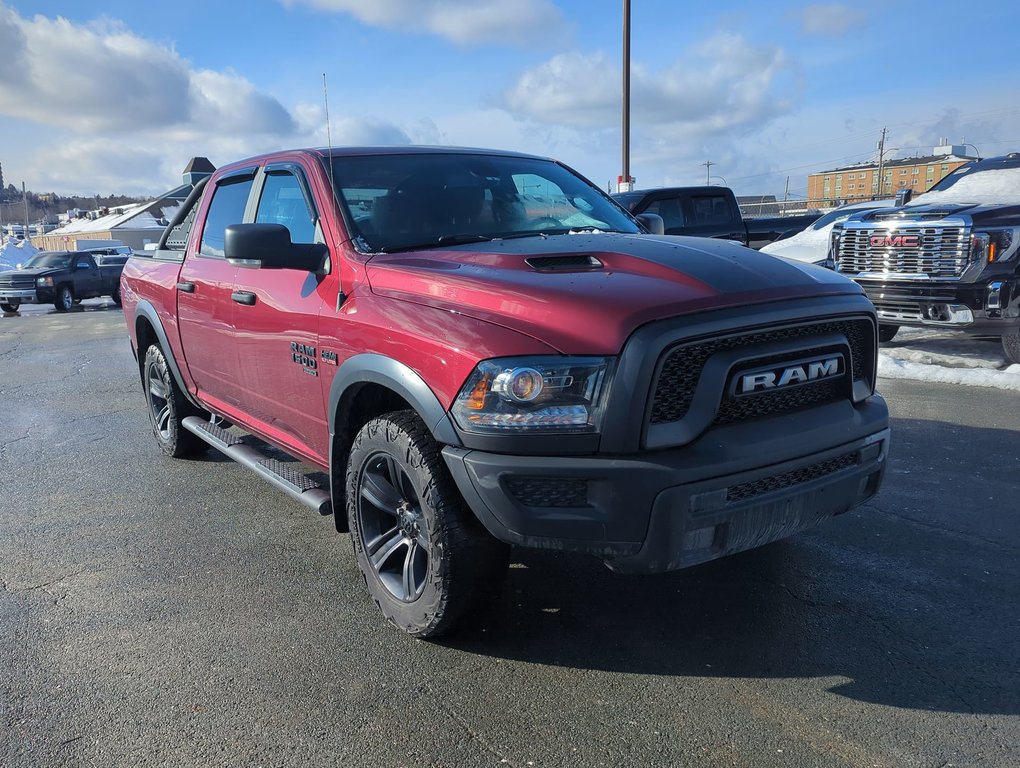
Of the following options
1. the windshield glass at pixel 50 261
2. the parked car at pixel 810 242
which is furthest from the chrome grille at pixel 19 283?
the parked car at pixel 810 242

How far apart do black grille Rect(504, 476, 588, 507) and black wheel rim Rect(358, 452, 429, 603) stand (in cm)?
48

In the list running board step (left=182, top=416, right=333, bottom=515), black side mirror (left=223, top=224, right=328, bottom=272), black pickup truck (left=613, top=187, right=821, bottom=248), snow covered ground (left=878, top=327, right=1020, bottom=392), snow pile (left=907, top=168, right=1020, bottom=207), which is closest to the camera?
black side mirror (left=223, top=224, right=328, bottom=272)

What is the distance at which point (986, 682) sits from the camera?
268 centimetres

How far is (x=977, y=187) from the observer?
930 cm

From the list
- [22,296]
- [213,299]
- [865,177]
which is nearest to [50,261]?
[22,296]

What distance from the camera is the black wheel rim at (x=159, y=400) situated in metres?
5.55

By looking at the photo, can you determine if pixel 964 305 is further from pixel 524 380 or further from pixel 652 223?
pixel 524 380

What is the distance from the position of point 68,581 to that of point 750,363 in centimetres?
314

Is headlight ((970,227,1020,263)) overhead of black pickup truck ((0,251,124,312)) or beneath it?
overhead

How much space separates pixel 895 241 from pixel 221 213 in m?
6.45

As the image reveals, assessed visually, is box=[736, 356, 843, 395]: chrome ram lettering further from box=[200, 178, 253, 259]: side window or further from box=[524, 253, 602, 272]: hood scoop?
box=[200, 178, 253, 259]: side window

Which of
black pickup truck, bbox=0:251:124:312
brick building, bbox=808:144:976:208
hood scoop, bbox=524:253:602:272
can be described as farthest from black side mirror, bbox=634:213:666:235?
brick building, bbox=808:144:976:208

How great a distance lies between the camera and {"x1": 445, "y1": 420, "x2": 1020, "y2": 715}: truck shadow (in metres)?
2.78

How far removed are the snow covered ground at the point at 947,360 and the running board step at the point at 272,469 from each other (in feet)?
19.6
